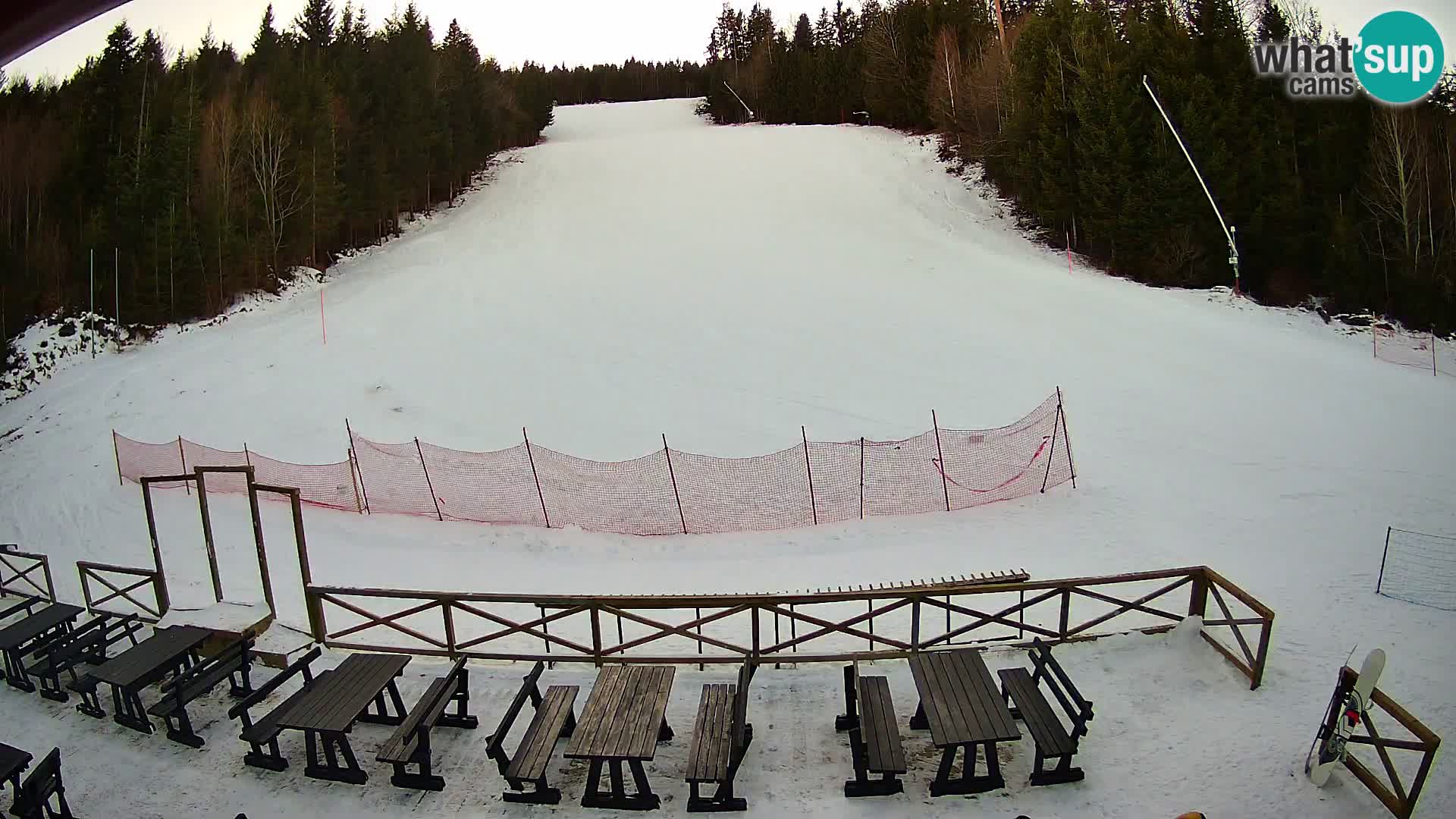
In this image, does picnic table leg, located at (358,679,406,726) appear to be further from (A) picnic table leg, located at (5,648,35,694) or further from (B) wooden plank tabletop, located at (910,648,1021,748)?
(B) wooden plank tabletop, located at (910,648,1021,748)

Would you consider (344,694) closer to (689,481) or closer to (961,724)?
(961,724)

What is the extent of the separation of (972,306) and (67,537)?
2127 cm

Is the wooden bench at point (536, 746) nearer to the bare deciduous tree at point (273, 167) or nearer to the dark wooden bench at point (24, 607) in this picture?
the dark wooden bench at point (24, 607)

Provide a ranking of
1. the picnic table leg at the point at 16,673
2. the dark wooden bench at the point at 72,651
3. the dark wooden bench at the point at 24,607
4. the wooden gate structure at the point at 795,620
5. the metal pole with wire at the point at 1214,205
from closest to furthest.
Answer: the wooden gate structure at the point at 795,620
the dark wooden bench at the point at 72,651
the picnic table leg at the point at 16,673
the dark wooden bench at the point at 24,607
the metal pole with wire at the point at 1214,205

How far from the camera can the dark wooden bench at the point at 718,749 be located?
628cm

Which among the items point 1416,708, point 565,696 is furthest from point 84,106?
point 1416,708

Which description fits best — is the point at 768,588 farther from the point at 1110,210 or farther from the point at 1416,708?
the point at 1110,210

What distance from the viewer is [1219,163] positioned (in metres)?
25.1

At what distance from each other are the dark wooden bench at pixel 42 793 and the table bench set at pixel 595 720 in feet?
0.05

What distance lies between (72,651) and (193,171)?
2363 centimetres

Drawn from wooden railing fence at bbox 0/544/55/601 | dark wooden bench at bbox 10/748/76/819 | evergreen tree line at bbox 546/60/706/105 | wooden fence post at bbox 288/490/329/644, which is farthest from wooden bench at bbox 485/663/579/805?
evergreen tree line at bbox 546/60/706/105

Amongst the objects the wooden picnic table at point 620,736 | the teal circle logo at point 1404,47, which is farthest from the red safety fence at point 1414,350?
the wooden picnic table at point 620,736

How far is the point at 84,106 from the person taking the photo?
2878 centimetres

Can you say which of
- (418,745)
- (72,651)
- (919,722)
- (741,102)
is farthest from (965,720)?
(741,102)
